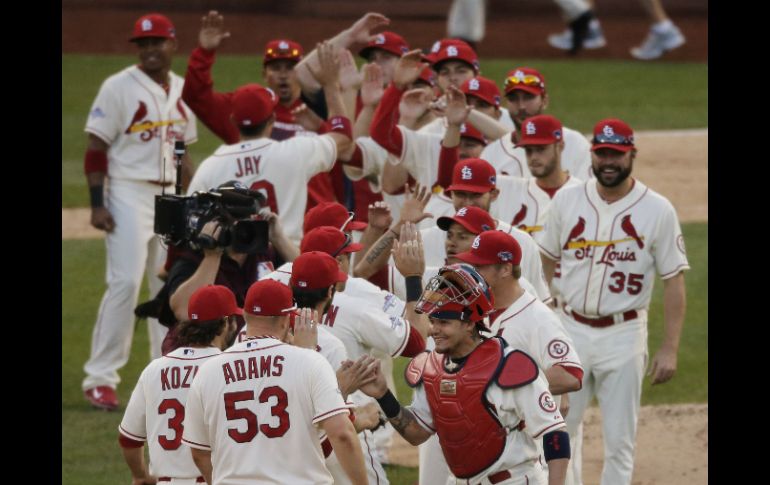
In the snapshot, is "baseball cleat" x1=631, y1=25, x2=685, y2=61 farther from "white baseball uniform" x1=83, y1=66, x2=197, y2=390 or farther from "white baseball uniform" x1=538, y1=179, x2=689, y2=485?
"white baseball uniform" x1=538, y1=179, x2=689, y2=485

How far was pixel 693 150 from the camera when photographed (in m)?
16.0

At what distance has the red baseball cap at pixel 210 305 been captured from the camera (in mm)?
5879

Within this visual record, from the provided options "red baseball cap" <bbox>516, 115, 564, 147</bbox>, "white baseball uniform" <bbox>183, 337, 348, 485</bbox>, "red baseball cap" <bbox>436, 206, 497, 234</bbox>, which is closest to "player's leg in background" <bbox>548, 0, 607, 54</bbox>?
"red baseball cap" <bbox>516, 115, 564, 147</bbox>

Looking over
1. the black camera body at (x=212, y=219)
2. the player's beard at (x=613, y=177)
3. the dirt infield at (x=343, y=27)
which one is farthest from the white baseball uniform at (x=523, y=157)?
the dirt infield at (x=343, y=27)

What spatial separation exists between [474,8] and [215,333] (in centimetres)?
1350

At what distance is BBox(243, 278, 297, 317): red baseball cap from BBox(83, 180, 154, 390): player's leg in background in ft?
12.9

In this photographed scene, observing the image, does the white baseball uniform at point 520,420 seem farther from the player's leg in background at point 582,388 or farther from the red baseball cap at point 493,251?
the player's leg in background at point 582,388

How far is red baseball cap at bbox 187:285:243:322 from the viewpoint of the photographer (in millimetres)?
5879

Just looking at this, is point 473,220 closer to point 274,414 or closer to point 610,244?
point 610,244

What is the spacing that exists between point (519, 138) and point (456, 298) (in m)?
3.37

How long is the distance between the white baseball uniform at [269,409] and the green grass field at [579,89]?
1015cm

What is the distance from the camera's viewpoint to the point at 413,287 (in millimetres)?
6430
